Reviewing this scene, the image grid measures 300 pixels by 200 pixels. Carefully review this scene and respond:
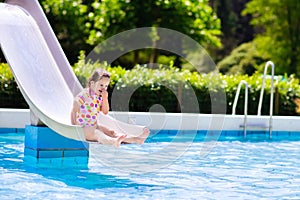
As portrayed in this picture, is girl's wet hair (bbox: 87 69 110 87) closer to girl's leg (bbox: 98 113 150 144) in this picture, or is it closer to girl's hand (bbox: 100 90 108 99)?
girl's hand (bbox: 100 90 108 99)

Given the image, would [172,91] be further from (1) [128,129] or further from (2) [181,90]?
(1) [128,129]

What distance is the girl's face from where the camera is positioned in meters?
6.15

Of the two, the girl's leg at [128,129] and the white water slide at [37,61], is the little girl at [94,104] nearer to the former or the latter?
the girl's leg at [128,129]

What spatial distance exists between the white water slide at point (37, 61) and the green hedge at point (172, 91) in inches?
119

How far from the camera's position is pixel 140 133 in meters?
6.12

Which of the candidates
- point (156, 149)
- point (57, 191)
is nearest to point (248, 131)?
point (156, 149)

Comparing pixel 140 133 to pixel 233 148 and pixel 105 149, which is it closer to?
pixel 105 149

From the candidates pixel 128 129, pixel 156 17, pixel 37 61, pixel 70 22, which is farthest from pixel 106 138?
pixel 70 22

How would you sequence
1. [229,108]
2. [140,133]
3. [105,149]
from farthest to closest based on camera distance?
[229,108], [105,149], [140,133]

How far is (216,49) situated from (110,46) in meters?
11.8

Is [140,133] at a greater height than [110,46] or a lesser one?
lesser

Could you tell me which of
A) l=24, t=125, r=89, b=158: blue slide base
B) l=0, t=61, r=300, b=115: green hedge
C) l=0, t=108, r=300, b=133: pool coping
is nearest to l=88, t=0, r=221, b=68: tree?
l=0, t=61, r=300, b=115: green hedge

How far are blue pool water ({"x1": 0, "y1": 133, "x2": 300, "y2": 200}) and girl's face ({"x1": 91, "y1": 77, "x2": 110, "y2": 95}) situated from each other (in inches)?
31.8

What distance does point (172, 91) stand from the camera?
39.4 feet
